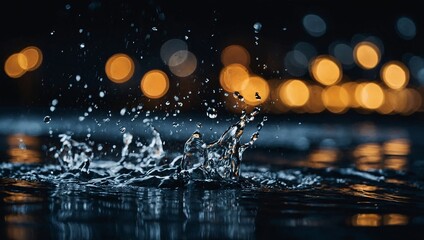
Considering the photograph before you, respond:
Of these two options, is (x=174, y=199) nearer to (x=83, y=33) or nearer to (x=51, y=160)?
(x=51, y=160)

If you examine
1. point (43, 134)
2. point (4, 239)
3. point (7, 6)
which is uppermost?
point (7, 6)

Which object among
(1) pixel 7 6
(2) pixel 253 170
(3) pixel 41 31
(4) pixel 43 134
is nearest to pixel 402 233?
(2) pixel 253 170

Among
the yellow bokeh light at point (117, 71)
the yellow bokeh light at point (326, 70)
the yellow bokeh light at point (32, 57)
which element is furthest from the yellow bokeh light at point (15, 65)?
the yellow bokeh light at point (326, 70)

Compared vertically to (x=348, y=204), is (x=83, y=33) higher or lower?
higher

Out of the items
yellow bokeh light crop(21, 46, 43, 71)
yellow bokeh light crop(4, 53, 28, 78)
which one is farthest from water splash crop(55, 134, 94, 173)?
yellow bokeh light crop(21, 46, 43, 71)

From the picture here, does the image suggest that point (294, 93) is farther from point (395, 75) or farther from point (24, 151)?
point (24, 151)

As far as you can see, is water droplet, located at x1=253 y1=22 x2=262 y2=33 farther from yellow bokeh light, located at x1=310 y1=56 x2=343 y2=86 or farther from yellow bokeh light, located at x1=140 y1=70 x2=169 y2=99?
yellow bokeh light, located at x1=310 y1=56 x2=343 y2=86
